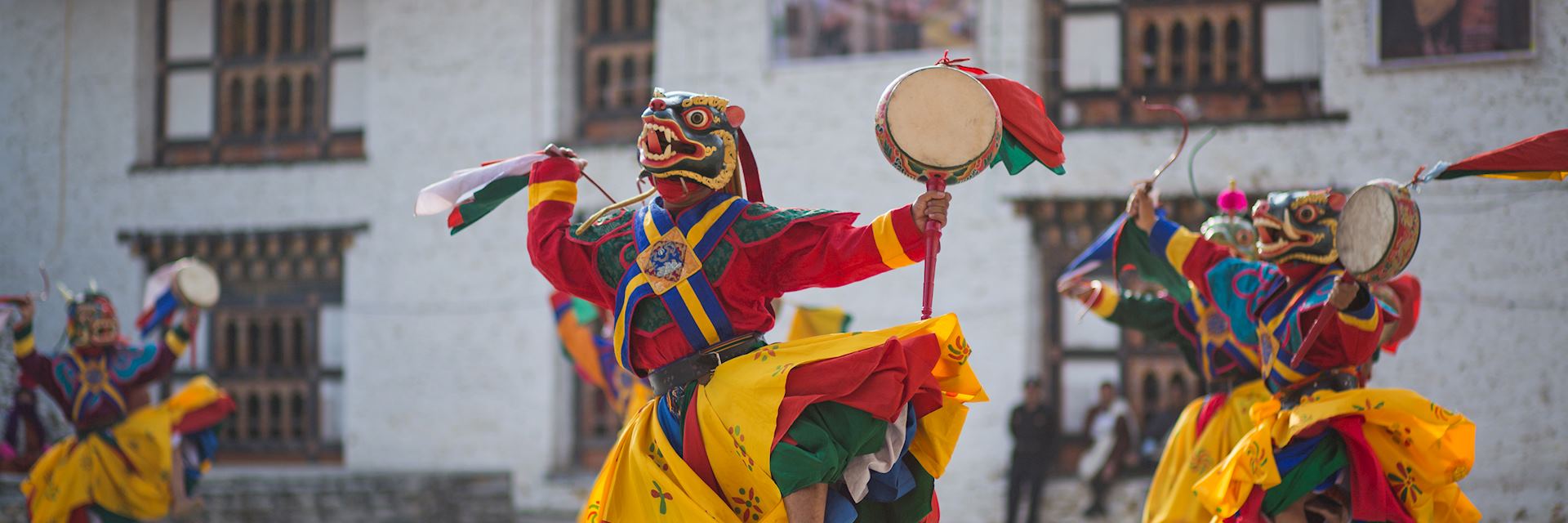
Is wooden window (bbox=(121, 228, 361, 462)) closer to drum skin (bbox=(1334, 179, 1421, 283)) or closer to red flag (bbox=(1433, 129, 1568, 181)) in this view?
drum skin (bbox=(1334, 179, 1421, 283))

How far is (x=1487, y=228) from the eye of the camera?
885 centimetres

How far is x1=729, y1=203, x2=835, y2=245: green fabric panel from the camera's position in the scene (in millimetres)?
3859

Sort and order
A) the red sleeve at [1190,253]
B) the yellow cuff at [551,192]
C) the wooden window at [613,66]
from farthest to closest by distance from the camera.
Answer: the wooden window at [613,66], the red sleeve at [1190,253], the yellow cuff at [551,192]

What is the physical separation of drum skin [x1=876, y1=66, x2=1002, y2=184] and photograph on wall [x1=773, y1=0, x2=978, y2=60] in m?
6.29

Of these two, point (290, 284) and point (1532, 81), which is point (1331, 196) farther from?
point (290, 284)

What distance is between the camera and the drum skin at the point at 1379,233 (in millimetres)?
4258

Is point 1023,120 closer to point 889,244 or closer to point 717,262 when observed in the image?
point 889,244

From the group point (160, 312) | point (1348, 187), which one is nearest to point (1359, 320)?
point (1348, 187)

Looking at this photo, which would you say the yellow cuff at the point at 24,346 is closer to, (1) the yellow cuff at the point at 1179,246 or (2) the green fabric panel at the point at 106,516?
(2) the green fabric panel at the point at 106,516

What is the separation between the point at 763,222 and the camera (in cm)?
388

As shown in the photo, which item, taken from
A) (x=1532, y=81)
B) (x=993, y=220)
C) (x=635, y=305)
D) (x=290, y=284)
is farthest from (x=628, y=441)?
(x=290, y=284)

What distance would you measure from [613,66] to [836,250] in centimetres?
747

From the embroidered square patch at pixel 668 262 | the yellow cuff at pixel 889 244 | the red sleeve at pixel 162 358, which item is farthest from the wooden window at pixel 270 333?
the yellow cuff at pixel 889 244

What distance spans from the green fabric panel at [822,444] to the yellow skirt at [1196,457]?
2105 mm
